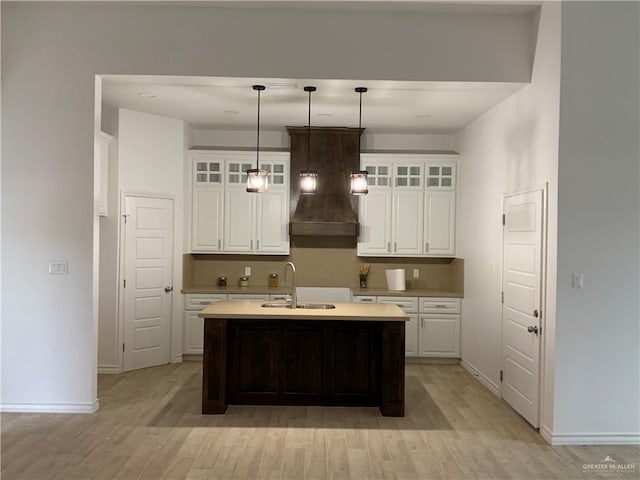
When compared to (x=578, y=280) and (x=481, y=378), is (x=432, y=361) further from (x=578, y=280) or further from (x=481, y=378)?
(x=578, y=280)

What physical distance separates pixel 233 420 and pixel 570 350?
269 centimetres

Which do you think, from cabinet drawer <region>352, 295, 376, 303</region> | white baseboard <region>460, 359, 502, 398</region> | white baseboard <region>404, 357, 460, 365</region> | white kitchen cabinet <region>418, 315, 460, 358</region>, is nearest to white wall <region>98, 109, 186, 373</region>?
cabinet drawer <region>352, 295, 376, 303</region>

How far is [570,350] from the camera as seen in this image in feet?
13.4

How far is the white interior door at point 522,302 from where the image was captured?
4.39m

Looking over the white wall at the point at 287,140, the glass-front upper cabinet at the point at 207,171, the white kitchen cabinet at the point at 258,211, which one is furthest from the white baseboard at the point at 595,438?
the glass-front upper cabinet at the point at 207,171

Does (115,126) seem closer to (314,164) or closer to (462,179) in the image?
(314,164)

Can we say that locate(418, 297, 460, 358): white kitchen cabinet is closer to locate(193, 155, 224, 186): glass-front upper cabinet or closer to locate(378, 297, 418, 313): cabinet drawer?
locate(378, 297, 418, 313): cabinet drawer

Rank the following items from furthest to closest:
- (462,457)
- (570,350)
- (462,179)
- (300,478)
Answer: (462,179), (570,350), (462,457), (300,478)

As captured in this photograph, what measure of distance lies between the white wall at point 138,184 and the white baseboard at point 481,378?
3.45m

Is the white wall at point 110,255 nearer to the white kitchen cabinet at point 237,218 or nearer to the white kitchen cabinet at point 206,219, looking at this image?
the white kitchen cabinet at point 206,219

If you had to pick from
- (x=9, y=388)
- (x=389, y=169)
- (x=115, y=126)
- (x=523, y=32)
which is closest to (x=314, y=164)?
(x=389, y=169)

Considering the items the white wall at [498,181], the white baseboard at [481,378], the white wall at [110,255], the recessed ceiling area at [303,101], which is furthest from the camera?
the white wall at [110,255]

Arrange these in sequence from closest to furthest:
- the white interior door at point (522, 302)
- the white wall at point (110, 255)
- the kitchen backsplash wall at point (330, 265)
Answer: the white interior door at point (522, 302) → the white wall at point (110, 255) → the kitchen backsplash wall at point (330, 265)

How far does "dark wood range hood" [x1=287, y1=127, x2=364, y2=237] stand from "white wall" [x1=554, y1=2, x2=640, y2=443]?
3149 mm
